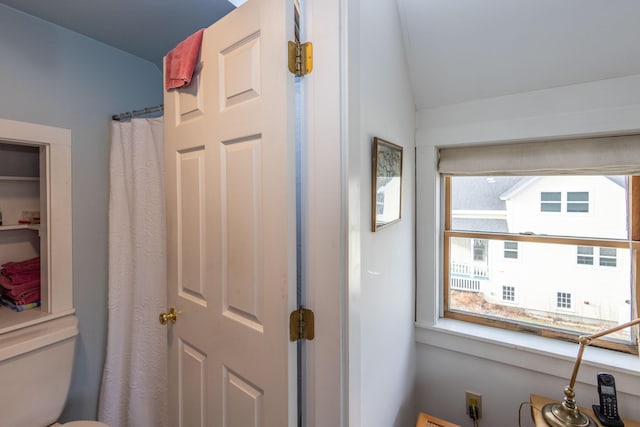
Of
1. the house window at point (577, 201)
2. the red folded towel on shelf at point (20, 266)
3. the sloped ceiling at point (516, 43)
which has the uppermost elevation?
the sloped ceiling at point (516, 43)

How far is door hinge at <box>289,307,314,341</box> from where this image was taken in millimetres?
780

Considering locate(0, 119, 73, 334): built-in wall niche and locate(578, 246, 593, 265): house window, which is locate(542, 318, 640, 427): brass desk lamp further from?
locate(0, 119, 73, 334): built-in wall niche

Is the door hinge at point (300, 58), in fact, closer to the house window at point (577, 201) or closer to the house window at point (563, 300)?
the house window at point (577, 201)

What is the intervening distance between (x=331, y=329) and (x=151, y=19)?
1677 mm

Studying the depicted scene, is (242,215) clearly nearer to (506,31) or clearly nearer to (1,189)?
(506,31)

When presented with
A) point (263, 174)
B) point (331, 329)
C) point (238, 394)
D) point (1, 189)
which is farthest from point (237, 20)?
point (1, 189)

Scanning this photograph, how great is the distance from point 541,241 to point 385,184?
967 millimetres

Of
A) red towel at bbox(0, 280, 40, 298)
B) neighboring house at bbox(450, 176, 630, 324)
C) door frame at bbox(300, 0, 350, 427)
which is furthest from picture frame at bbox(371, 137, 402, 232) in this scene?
red towel at bbox(0, 280, 40, 298)

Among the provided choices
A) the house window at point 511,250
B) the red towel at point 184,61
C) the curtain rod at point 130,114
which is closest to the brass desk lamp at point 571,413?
the house window at point 511,250

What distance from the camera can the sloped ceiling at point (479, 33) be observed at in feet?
3.44

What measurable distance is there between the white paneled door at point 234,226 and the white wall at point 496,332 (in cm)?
98

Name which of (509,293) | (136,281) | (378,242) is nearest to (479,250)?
(509,293)

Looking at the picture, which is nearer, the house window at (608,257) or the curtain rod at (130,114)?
the house window at (608,257)

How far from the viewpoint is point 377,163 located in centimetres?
97
